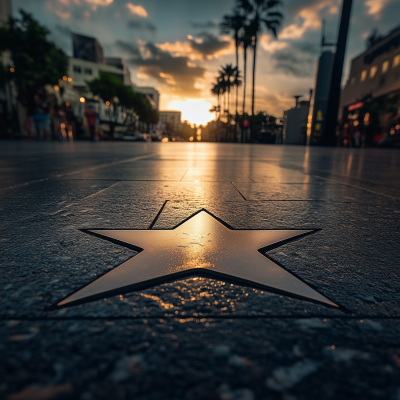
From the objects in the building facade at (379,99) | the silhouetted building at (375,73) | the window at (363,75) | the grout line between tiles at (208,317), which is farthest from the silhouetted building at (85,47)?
the grout line between tiles at (208,317)

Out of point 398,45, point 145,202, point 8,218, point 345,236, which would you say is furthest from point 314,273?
point 398,45

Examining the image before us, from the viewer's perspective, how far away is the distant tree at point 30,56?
19375 millimetres

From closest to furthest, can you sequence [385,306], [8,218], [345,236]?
[385,306], [345,236], [8,218]

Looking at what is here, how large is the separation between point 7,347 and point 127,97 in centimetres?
4386

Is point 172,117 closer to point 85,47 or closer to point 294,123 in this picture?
point 85,47

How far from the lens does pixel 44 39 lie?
20016 millimetres

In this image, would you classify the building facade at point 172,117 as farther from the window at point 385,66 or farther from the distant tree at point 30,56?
the distant tree at point 30,56

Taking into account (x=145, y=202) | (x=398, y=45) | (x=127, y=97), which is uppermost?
(x=398, y=45)

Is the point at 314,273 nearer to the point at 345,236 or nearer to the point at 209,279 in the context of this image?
the point at 209,279

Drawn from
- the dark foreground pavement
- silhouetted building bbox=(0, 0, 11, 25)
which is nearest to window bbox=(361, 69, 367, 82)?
silhouetted building bbox=(0, 0, 11, 25)

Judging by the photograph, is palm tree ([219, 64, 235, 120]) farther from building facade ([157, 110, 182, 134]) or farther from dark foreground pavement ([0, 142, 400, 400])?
building facade ([157, 110, 182, 134])

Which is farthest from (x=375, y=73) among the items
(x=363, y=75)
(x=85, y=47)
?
(x=85, y=47)

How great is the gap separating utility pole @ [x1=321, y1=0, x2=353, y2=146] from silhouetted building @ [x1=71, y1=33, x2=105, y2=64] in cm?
6780

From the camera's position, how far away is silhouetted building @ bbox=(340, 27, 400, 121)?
2442 centimetres
